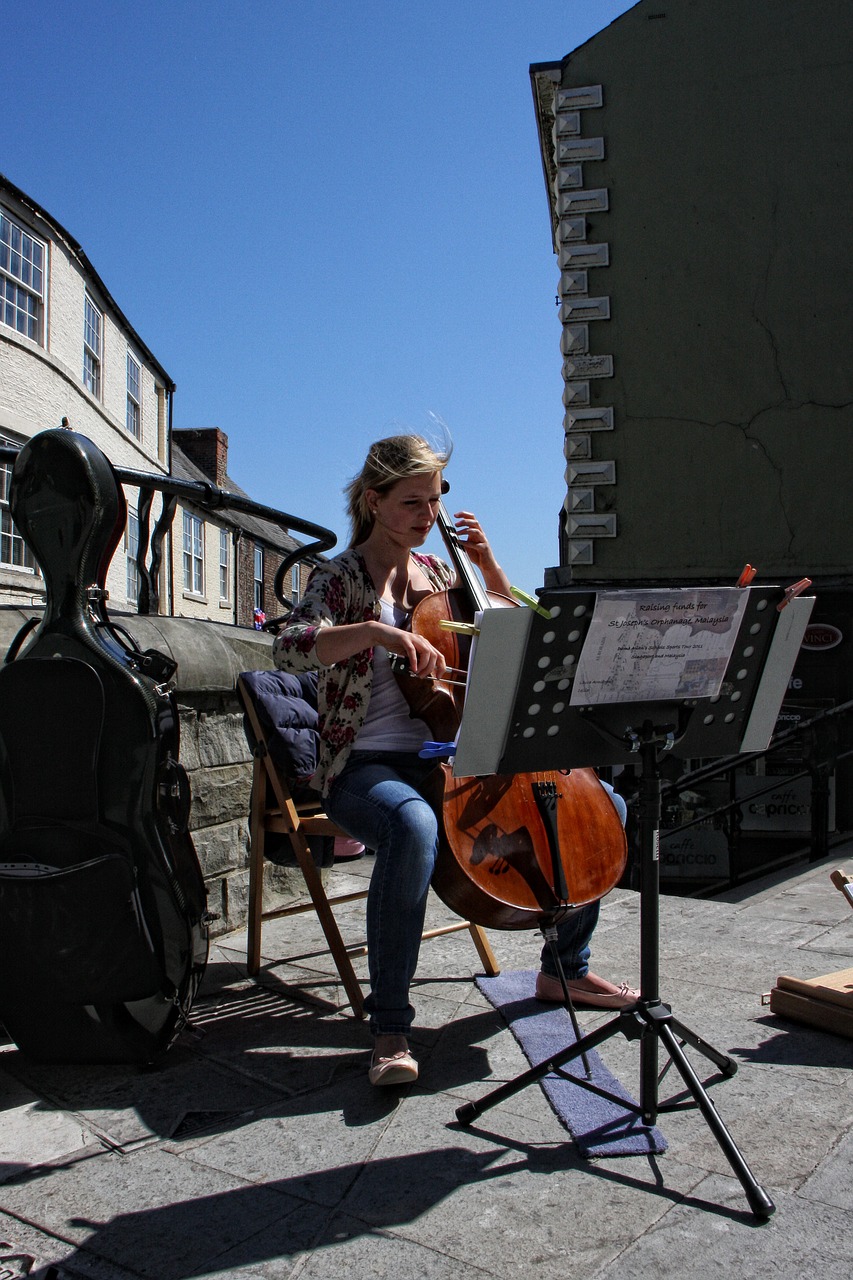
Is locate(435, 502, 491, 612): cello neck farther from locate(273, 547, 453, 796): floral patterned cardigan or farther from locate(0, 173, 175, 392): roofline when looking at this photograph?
locate(0, 173, 175, 392): roofline

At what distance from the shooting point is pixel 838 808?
466 inches

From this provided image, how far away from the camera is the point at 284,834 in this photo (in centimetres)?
316

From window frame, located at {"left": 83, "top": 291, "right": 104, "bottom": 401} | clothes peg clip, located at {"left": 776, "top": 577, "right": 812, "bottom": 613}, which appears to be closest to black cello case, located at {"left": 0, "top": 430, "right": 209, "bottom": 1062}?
clothes peg clip, located at {"left": 776, "top": 577, "right": 812, "bottom": 613}

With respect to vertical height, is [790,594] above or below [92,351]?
below

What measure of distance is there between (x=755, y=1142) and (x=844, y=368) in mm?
10967

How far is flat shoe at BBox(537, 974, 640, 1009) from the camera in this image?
286 cm

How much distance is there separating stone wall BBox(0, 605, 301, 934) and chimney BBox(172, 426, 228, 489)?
79.3 ft

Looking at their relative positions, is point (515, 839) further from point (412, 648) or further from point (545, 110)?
point (545, 110)

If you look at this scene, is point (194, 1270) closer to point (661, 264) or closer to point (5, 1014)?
point (5, 1014)

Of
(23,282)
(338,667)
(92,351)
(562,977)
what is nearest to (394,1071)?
(562,977)

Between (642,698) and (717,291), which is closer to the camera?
(642,698)

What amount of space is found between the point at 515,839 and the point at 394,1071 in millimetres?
609

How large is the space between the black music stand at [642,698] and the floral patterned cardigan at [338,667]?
833 mm

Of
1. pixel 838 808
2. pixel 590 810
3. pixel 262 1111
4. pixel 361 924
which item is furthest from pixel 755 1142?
pixel 838 808
